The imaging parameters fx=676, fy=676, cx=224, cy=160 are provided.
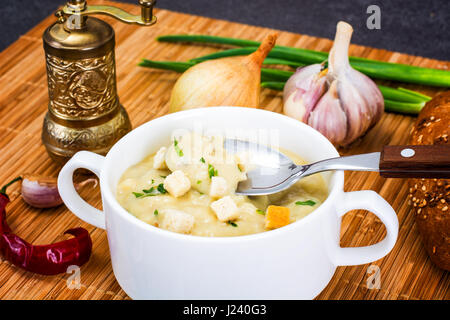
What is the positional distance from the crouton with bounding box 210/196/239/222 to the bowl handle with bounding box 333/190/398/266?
217 millimetres

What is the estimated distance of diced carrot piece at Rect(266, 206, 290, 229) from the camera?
1.39 metres

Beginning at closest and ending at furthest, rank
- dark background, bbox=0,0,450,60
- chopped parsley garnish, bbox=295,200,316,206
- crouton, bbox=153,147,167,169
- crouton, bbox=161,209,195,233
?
crouton, bbox=161,209,195,233 < chopped parsley garnish, bbox=295,200,316,206 < crouton, bbox=153,147,167,169 < dark background, bbox=0,0,450,60

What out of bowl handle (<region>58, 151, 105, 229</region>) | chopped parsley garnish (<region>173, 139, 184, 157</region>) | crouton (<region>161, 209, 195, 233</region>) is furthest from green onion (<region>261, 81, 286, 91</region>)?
crouton (<region>161, 209, 195, 233</region>)

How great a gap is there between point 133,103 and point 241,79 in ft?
1.43

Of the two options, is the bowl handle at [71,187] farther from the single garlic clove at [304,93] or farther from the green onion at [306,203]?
the single garlic clove at [304,93]

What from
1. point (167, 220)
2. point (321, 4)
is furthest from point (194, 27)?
point (167, 220)

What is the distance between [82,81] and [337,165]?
0.75 meters

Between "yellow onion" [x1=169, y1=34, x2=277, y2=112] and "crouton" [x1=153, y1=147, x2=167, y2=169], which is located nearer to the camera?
"crouton" [x1=153, y1=147, x2=167, y2=169]

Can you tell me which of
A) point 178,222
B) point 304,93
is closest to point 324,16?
point 304,93

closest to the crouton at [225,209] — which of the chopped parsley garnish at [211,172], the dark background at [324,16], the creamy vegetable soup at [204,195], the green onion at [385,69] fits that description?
the creamy vegetable soup at [204,195]

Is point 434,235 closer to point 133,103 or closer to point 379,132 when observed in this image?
point 379,132

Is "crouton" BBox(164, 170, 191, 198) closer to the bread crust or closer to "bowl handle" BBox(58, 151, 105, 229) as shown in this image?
"bowl handle" BBox(58, 151, 105, 229)

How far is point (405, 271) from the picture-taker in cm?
164

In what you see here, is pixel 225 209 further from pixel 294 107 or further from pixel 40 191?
pixel 294 107
